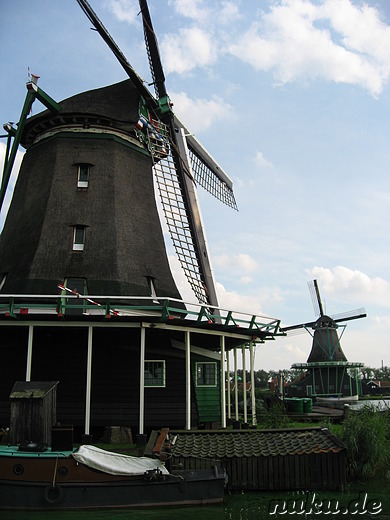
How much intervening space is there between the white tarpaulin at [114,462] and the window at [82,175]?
11.3m

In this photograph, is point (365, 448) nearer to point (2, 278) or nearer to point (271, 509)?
point (271, 509)

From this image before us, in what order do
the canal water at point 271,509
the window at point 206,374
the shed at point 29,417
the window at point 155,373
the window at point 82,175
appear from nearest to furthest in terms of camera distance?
1. the canal water at point 271,509
2. the shed at point 29,417
3. the window at point 155,373
4. the window at point 206,374
5. the window at point 82,175

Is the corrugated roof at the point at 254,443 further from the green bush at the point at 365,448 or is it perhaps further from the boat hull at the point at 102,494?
the boat hull at the point at 102,494

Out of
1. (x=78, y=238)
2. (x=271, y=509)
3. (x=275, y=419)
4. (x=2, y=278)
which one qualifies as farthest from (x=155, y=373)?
(x=271, y=509)

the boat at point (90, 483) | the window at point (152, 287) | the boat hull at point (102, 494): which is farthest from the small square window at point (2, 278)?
the boat hull at point (102, 494)

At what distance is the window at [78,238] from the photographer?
18047 millimetres

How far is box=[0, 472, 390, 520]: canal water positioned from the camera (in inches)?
378

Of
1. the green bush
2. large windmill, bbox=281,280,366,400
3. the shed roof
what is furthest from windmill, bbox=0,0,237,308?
large windmill, bbox=281,280,366,400

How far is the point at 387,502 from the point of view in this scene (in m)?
10.8

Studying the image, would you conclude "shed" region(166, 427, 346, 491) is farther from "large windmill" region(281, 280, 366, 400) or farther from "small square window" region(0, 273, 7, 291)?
"large windmill" region(281, 280, 366, 400)

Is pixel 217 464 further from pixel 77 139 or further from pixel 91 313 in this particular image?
pixel 77 139

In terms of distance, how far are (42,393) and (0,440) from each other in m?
3.78

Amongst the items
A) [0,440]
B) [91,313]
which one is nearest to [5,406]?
→ [0,440]

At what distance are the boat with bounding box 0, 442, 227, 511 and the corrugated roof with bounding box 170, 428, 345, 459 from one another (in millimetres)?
2065
